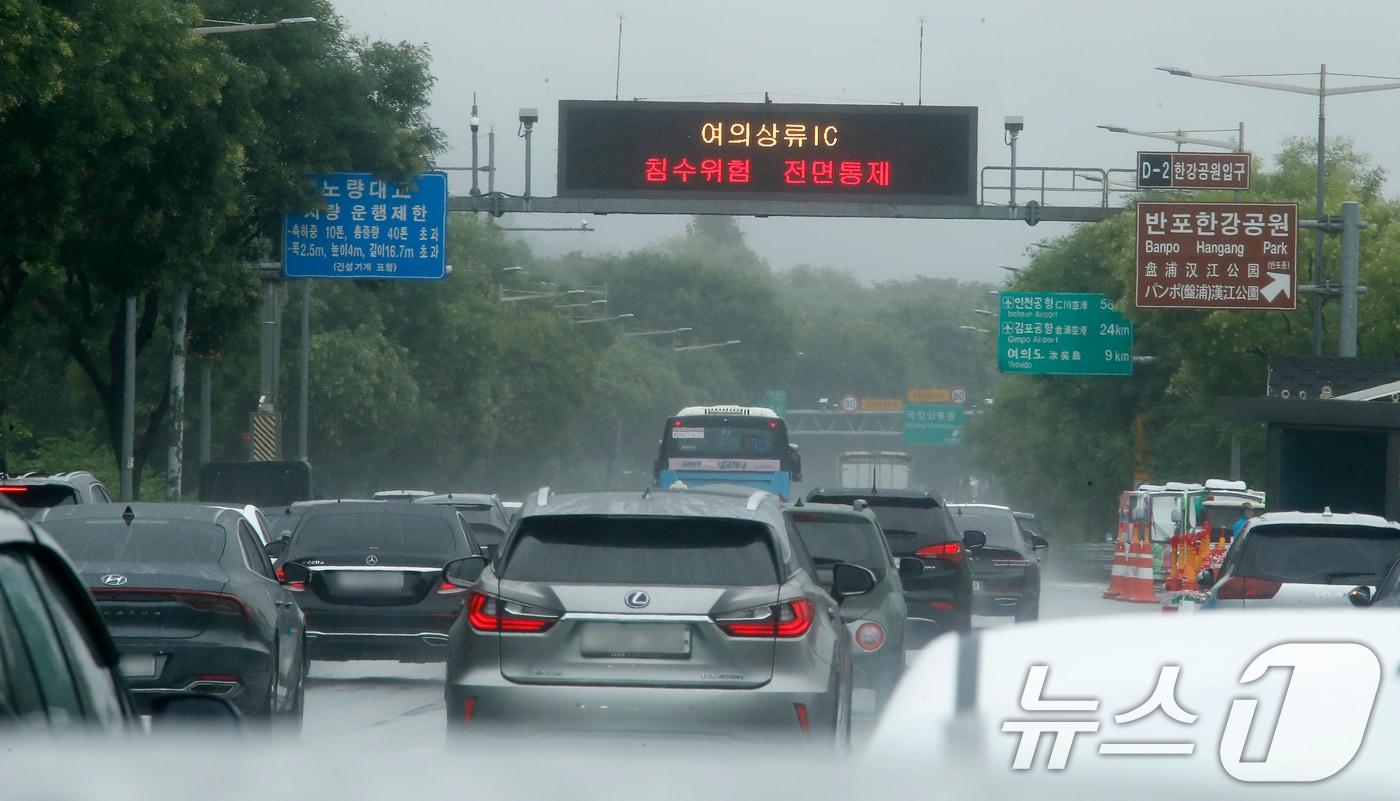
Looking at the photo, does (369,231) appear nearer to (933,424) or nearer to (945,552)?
(945,552)

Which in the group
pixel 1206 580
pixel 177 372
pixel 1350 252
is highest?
pixel 1350 252

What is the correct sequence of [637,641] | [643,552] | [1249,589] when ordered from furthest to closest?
1. [1249,589]
2. [643,552]
3. [637,641]

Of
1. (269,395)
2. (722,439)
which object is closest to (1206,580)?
(269,395)

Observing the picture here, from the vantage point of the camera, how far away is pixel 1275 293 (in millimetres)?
38125

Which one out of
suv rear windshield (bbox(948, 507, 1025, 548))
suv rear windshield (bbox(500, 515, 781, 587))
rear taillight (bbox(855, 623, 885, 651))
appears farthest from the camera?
suv rear windshield (bbox(948, 507, 1025, 548))

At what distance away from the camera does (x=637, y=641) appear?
9.43 meters

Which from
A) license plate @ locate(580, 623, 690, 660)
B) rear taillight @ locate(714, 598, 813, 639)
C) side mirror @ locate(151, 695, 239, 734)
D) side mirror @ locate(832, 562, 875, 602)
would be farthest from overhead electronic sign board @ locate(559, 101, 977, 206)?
side mirror @ locate(151, 695, 239, 734)

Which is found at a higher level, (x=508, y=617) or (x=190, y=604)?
(x=508, y=617)

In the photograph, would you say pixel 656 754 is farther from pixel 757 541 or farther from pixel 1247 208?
pixel 1247 208

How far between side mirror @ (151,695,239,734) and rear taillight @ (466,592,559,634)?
204 inches

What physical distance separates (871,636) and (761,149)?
19785 mm

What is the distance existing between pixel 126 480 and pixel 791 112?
42.1 ft

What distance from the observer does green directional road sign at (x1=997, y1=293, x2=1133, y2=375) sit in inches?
2010

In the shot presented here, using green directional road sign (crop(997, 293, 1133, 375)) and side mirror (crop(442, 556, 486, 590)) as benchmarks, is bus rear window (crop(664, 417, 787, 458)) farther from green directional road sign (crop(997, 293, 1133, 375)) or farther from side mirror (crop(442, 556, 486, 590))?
side mirror (crop(442, 556, 486, 590))
